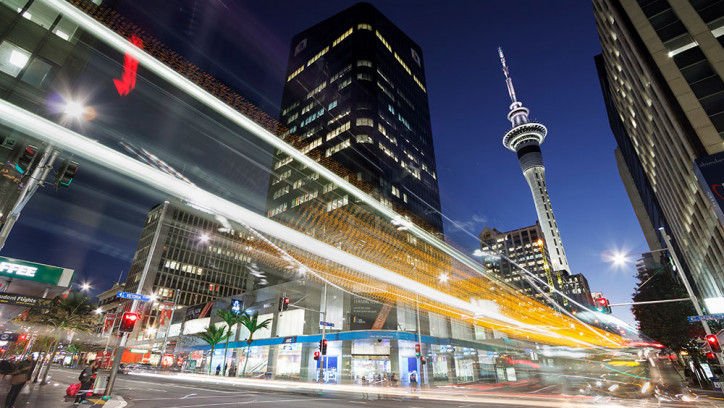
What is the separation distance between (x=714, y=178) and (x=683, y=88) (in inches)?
346

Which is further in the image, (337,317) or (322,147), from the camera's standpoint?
(322,147)

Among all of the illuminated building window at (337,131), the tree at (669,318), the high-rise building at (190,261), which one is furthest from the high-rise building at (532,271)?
the tree at (669,318)

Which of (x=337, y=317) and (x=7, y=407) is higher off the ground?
(x=337, y=317)

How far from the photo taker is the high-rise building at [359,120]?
75.1 metres

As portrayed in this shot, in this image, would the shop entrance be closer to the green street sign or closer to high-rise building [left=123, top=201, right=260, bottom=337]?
the green street sign

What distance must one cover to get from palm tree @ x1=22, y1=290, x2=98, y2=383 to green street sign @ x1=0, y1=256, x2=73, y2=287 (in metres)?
14.1

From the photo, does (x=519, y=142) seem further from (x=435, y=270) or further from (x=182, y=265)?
(x=182, y=265)

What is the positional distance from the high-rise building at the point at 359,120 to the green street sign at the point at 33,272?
51.6 meters

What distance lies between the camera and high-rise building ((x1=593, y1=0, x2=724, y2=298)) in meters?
22.4

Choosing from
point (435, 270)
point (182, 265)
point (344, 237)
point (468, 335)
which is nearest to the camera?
point (468, 335)

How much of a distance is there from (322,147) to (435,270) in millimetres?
41312

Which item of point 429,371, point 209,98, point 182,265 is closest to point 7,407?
point 209,98

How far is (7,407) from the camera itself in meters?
11.5

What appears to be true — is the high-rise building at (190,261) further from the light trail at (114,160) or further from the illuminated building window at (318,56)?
the light trail at (114,160)
